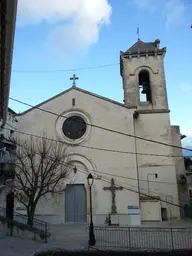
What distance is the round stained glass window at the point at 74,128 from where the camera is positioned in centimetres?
2433

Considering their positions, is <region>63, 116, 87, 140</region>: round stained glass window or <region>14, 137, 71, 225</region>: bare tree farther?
<region>63, 116, 87, 140</region>: round stained glass window

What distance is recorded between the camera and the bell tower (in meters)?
26.8

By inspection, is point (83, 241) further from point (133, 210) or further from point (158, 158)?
point (158, 158)

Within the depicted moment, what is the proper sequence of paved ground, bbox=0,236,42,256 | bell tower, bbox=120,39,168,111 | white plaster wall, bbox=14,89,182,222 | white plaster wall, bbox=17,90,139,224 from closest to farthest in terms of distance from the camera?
paved ground, bbox=0,236,42,256, white plaster wall, bbox=17,90,139,224, white plaster wall, bbox=14,89,182,222, bell tower, bbox=120,39,168,111

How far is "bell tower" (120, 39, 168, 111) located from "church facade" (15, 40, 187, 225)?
0.10m

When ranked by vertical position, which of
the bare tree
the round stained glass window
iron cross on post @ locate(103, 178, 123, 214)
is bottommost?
iron cross on post @ locate(103, 178, 123, 214)

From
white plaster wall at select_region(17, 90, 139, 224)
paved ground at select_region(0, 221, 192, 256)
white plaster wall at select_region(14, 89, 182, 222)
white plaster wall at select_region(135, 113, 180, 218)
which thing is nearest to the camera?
paved ground at select_region(0, 221, 192, 256)

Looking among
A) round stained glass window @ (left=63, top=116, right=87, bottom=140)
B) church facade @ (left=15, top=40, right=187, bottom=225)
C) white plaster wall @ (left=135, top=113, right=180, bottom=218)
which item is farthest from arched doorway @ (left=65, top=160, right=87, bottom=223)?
white plaster wall @ (left=135, top=113, right=180, bottom=218)

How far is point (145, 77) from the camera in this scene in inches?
1145

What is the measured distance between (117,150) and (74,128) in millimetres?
4646

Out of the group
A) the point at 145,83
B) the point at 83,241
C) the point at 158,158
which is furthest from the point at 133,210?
the point at 145,83

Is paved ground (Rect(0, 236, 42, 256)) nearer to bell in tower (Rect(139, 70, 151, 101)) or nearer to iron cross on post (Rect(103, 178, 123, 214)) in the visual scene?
iron cross on post (Rect(103, 178, 123, 214))

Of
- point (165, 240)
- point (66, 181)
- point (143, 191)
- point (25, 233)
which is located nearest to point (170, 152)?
point (143, 191)

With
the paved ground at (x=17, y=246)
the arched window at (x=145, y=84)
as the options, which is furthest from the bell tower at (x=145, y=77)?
the paved ground at (x=17, y=246)
